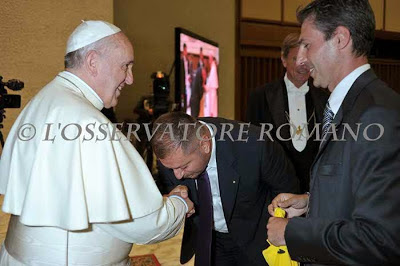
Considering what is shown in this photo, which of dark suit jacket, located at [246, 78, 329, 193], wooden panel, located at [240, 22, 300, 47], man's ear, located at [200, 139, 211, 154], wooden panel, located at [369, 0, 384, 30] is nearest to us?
man's ear, located at [200, 139, 211, 154]

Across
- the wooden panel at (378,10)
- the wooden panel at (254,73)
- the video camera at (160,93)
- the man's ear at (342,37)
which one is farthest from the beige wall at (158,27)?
the man's ear at (342,37)

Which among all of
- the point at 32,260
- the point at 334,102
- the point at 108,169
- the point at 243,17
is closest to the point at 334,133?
the point at 334,102

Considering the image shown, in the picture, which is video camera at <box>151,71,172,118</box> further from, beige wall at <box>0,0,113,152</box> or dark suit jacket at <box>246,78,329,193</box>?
dark suit jacket at <box>246,78,329,193</box>

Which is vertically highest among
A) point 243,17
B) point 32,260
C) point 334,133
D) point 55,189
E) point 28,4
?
Answer: point 243,17

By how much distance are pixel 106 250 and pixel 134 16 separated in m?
5.21

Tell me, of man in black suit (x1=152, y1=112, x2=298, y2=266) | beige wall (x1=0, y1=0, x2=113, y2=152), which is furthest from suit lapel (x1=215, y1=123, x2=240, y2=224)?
beige wall (x1=0, y1=0, x2=113, y2=152)

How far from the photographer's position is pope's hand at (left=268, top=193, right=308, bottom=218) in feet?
6.18

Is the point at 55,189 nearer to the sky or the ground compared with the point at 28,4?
nearer to the ground

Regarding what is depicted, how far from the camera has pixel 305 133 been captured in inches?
142

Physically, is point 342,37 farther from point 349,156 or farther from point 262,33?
point 262,33

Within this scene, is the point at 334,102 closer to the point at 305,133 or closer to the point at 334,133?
the point at 334,133

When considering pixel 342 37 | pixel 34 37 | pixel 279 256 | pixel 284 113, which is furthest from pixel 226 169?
pixel 34 37

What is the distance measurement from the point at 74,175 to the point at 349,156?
0.88m

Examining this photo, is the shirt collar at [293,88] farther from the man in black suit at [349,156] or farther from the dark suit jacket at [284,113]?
the man in black suit at [349,156]
